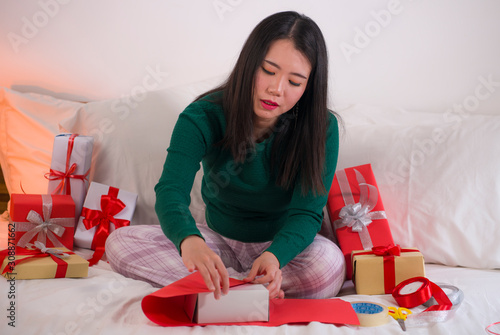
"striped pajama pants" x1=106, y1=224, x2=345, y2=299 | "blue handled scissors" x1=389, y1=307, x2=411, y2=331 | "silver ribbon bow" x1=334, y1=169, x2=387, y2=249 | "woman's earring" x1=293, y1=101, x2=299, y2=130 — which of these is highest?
"woman's earring" x1=293, y1=101, x2=299, y2=130

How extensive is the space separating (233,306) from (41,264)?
46 centimetres

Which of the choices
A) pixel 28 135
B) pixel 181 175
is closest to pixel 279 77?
pixel 181 175

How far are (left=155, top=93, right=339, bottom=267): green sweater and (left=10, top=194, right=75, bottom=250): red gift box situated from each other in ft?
1.30

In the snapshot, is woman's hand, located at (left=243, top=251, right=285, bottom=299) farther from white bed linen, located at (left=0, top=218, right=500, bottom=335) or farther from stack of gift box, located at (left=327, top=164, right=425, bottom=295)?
stack of gift box, located at (left=327, top=164, right=425, bottom=295)

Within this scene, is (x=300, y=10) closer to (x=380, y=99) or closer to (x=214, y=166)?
(x=380, y=99)

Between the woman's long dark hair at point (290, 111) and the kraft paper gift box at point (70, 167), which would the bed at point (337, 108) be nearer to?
the kraft paper gift box at point (70, 167)

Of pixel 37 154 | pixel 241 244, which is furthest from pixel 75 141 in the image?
pixel 241 244

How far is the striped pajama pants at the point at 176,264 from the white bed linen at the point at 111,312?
0.14 ft

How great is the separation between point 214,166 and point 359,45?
918 millimetres

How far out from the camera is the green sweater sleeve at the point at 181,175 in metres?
1.04

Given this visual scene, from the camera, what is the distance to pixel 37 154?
172 cm

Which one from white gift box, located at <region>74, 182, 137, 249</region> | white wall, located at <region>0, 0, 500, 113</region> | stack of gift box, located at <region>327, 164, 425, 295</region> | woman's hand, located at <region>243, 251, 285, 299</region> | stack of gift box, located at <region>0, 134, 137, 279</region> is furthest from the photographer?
white wall, located at <region>0, 0, 500, 113</region>

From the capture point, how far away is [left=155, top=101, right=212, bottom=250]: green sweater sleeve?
1.04m

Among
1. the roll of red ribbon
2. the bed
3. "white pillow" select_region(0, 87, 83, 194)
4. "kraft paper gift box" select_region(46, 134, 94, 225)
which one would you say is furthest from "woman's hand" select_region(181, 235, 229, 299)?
"white pillow" select_region(0, 87, 83, 194)
